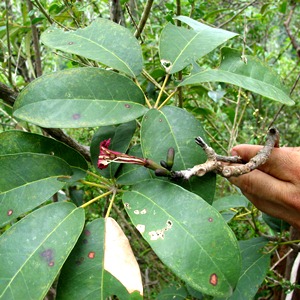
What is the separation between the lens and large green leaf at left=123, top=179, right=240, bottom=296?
0.49m

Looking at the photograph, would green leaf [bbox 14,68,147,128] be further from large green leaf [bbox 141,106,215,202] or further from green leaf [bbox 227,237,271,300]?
green leaf [bbox 227,237,271,300]

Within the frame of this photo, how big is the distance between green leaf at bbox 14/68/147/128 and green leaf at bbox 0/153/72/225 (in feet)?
0.23

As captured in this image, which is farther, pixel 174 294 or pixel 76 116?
pixel 174 294

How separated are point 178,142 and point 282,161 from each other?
0.77 feet

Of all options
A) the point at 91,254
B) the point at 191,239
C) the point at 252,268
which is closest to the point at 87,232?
the point at 91,254

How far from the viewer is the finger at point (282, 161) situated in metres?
0.71

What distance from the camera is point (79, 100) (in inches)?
23.7

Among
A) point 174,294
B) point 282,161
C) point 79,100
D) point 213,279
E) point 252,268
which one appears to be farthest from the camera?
point 174,294

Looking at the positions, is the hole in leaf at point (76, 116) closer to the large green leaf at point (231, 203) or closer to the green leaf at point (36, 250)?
the green leaf at point (36, 250)

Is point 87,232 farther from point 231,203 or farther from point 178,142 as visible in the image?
point 231,203

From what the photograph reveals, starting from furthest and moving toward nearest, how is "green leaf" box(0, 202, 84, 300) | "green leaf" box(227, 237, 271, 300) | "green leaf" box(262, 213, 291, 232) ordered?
"green leaf" box(262, 213, 291, 232) → "green leaf" box(227, 237, 271, 300) → "green leaf" box(0, 202, 84, 300)

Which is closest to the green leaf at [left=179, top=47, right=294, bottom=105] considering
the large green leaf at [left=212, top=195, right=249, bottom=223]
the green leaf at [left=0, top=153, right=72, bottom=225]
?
the green leaf at [left=0, top=153, right=72, bottom=225]

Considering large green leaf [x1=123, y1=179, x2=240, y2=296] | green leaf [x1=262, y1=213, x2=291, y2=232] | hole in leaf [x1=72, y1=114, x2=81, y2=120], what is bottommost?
green leaf [x1=262, y1=213, x2=291, y2=232]

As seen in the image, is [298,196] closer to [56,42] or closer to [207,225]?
[207,225]
